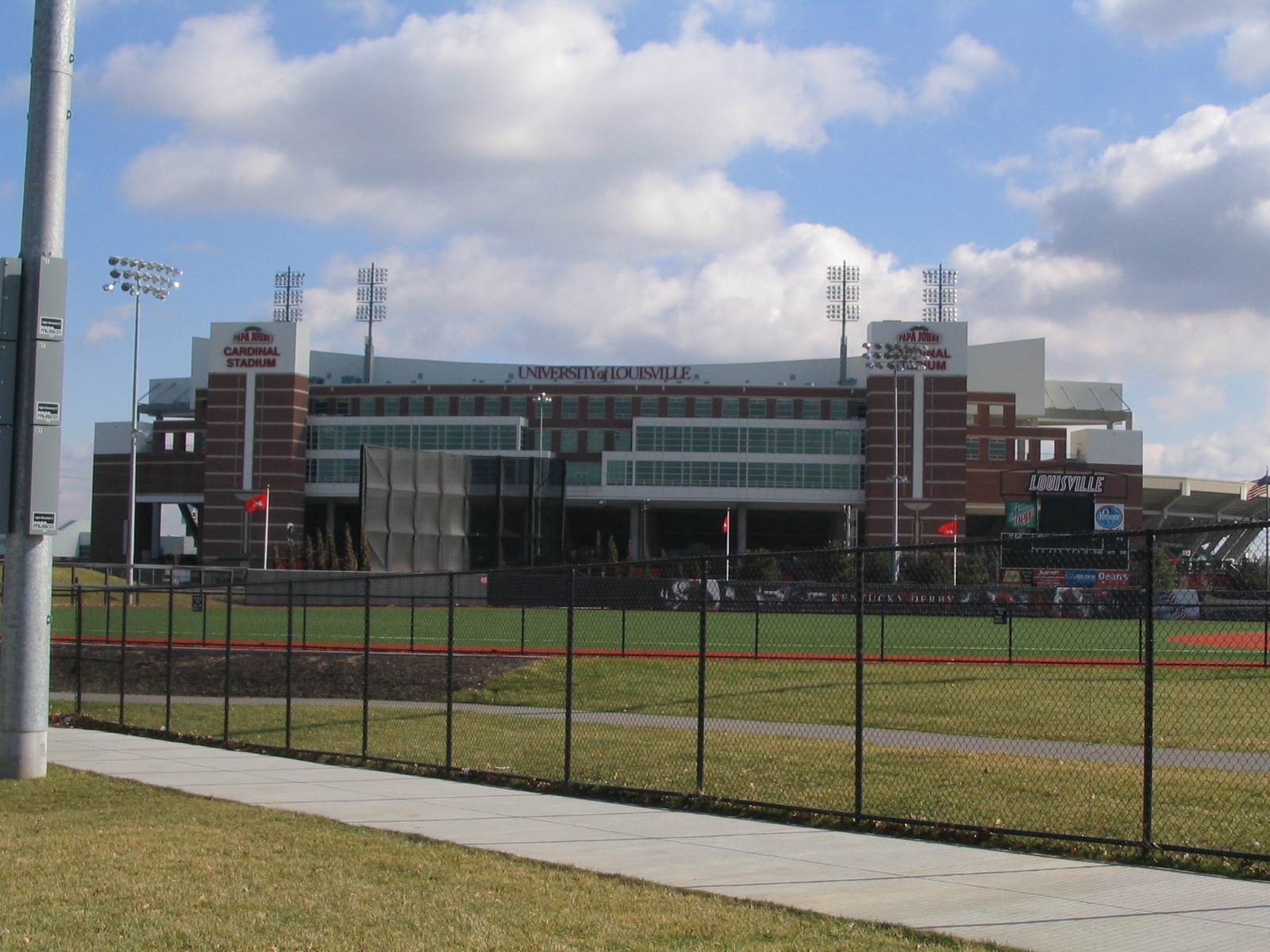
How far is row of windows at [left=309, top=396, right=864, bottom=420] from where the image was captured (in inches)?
4222

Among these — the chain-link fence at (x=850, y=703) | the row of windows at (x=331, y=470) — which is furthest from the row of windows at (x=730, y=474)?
the chain-link fence at (x=850, y=703)

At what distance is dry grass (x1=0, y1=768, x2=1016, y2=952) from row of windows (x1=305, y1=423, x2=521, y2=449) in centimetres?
9499

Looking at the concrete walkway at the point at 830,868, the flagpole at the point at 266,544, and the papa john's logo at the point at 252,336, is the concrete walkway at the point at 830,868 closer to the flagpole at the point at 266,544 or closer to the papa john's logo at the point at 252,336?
the flagpole at the point at 266,544

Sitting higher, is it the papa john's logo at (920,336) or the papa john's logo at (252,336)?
the papa john's logo at (920,336)

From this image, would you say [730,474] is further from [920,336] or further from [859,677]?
[859,677]

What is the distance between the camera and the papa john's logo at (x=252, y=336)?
10375 centimetres

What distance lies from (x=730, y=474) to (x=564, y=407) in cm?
1610

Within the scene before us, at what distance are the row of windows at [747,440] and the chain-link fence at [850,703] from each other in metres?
66.4

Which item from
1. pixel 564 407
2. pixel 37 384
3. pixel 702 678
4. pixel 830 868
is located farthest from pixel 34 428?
pixel 564 407

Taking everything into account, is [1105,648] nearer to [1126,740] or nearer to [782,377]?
[1126,740]

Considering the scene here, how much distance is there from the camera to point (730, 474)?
10431cm

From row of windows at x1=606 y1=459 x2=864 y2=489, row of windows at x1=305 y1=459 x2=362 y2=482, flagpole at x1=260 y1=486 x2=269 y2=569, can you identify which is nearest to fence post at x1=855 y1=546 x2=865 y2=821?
flagpole at x1=260 y1=486 x2=269 y2=569

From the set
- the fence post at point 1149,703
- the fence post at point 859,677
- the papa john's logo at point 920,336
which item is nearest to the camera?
the fence post at point 1149,703

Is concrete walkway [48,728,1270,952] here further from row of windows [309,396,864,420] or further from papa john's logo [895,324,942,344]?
row of windows [309,396,864,420]
